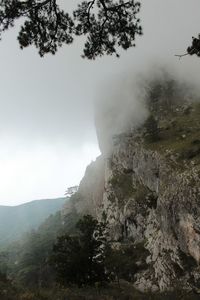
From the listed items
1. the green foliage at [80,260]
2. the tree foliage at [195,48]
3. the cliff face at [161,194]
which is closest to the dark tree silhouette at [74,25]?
the tree foliage at [195,48]

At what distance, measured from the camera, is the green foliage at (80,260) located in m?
31.2

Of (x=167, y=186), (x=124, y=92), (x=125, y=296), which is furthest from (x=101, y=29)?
(x=124, y=92)

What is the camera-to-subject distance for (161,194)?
63906 mm

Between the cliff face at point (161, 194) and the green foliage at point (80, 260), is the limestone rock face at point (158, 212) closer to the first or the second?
the cliff face at point (161, 194)

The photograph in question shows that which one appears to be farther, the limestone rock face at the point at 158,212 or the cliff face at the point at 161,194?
the cliff face at the point at 161,194

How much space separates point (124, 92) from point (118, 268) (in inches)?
2893

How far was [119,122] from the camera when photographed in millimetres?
111000

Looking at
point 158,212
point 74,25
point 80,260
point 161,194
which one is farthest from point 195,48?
point 158,212

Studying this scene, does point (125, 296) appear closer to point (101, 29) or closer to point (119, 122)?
point (101, 29)

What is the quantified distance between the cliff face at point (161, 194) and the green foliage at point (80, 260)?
1526 cm

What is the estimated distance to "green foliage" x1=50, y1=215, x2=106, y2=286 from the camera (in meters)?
31.2

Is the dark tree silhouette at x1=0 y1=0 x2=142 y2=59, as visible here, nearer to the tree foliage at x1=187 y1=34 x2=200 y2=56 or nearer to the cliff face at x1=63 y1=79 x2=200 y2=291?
the tree foliage at x1=187 y1=34 x2=200 y2=56

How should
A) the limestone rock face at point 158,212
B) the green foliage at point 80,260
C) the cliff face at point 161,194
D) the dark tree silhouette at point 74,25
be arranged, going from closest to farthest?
the dark tree silhouette at point 74,25 < the green foliage at point 80,260 < the limestone rock face at point 158,212 < the cliff face at point 161,194

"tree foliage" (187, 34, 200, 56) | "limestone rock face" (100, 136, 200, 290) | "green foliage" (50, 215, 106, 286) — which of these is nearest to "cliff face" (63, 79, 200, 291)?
"limestone rock face" (100, 136, 200, 290)
